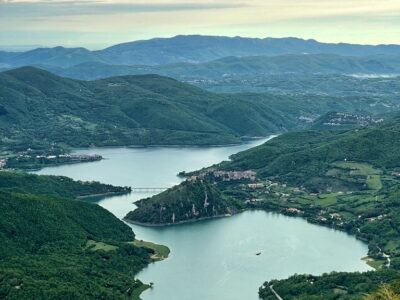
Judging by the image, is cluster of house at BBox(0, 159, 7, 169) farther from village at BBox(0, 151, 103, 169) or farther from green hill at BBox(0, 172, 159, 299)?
green hill at BBox(0, 172, 159, 299)

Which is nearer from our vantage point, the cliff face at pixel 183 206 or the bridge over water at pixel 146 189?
the cliff face at pixel 183 206

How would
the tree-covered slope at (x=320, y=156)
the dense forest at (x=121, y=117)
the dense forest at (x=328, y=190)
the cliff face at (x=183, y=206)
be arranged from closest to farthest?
the dense forest at (x=328, y=190) → the cliff face at (x=183, y=206) → the tree-covered slope at (x=320, y=156) → the dense forest at (x=121, y=117)

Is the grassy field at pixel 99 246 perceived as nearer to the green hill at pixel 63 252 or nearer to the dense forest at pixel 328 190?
the green hill at pixel 63 252

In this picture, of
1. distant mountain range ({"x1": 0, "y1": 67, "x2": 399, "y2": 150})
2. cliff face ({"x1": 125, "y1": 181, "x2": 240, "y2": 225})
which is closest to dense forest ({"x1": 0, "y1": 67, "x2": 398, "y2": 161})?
distant mountain range ({"x1": 0, "y1": 67, "x2": 399, "y2": 150})

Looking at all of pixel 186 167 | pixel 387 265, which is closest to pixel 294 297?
pixel 387 265

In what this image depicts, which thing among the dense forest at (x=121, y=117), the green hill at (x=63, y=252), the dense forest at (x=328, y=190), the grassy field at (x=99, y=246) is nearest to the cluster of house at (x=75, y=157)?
the dense forest at (x=121, y=117)

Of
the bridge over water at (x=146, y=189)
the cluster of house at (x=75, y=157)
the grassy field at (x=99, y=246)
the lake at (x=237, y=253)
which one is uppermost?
the grassy field at (x=99, y=246)

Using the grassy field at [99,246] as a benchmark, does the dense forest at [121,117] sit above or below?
above
